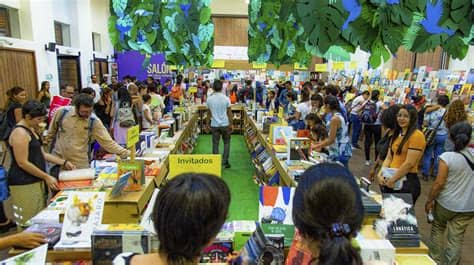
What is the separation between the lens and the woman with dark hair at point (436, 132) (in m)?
6.14

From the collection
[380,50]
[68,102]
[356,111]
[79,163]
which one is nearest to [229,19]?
[356,111]

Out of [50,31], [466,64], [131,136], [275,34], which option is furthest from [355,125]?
[50,31]

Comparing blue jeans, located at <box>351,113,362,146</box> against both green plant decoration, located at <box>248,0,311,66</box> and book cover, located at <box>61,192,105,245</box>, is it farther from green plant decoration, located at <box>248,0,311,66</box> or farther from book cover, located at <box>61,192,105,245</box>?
book cover, located at <box>61,192,105,245</box>

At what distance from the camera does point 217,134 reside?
704 centimetres

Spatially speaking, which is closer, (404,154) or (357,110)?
(404,154)

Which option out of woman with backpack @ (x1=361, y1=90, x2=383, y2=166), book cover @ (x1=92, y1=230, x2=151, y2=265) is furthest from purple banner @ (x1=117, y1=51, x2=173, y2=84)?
book cover @ (x1=92, y1=230, x2=151, y2=265)

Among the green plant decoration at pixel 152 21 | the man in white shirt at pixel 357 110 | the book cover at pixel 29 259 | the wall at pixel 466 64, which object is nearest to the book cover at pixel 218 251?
the book cover at pixel 29 259

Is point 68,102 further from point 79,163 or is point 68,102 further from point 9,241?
point 9,241

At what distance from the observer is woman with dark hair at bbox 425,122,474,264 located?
9.98 feet

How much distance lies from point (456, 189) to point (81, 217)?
3.04 meters

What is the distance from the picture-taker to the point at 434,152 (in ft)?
21.5

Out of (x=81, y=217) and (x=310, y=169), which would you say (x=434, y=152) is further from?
(x=81, y=217)

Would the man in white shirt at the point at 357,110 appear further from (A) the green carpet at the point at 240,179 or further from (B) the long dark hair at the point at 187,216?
(B) the long dark hair at the point at 187,216

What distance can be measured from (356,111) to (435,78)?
6.67 feet
